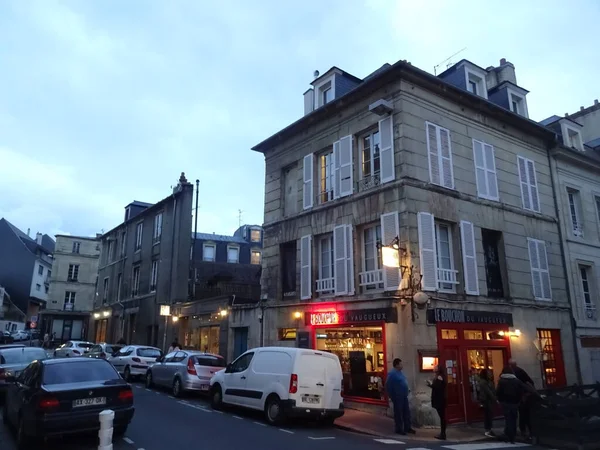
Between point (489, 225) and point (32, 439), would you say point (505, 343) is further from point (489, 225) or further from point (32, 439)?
point (32, 439)

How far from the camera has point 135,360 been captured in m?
17.4

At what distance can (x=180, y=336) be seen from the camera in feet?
75.5

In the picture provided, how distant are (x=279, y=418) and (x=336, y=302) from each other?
180 inches

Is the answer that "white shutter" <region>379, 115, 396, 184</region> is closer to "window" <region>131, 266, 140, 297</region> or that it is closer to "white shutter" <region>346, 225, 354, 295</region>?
"white shutter" <region>346, 225, 354, 295</region>

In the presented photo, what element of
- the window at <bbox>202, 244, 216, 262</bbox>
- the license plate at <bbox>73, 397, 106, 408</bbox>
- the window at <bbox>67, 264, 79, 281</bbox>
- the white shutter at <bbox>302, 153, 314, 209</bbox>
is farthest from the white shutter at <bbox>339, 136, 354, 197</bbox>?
the window at <bbox>67, 264, 79, 281</bbox>

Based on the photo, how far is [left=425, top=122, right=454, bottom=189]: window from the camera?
13609 millimetres

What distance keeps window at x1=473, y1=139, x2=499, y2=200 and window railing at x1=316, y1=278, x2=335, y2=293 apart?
220 inches

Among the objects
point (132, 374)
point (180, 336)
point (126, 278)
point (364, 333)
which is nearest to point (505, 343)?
point (364, 333)

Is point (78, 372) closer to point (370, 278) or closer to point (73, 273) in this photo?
point (370, 278)

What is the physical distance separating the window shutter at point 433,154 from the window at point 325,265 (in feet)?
12.5

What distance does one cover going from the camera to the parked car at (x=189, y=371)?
13.4m

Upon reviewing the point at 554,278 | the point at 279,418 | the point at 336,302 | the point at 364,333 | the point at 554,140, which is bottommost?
the point at 279,418

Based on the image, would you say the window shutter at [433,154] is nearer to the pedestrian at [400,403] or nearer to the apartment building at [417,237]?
the apartment building at [417,237]

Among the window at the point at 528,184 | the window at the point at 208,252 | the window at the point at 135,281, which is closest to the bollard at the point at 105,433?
the window at the point at 528,184
